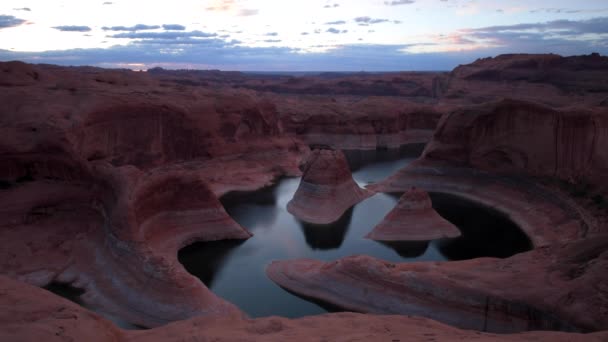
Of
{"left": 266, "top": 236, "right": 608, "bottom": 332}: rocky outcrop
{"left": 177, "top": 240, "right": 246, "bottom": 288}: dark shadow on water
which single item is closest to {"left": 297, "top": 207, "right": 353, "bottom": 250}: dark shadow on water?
{"left": 177, "top": 240, "right": 246, "bottom": 288}: dark shadow on water

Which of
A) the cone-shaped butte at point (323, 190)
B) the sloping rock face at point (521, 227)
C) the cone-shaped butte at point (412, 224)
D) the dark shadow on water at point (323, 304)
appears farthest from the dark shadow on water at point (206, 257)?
the cone-shaped butte at point (412, 224)

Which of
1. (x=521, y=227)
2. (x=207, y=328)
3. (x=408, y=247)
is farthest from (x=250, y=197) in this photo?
(x=207, y=328)

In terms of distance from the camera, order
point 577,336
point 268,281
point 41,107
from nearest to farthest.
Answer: point 577,336
point 268,281
point 41,107

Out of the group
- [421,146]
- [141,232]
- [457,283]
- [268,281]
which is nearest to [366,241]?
[268,281]

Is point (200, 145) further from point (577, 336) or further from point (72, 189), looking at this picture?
point (577, 336)

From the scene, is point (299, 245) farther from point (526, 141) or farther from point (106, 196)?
point (526, 141)

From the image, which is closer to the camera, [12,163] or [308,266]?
[308,266]

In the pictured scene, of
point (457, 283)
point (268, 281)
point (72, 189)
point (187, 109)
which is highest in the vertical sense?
point (187, 109)
